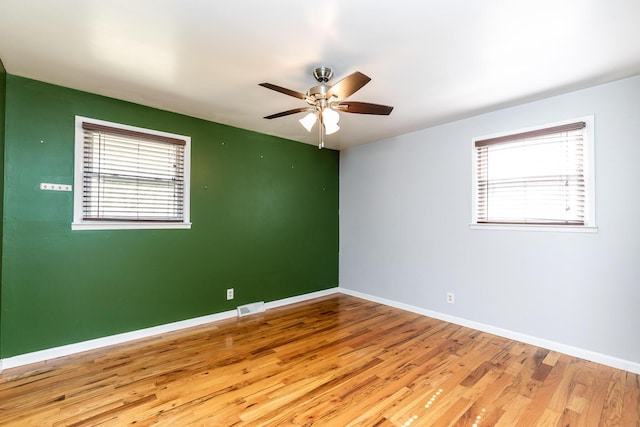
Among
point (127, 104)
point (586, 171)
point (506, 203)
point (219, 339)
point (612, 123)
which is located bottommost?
point (219, 339)

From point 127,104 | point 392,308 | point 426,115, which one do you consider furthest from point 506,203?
point 127,104

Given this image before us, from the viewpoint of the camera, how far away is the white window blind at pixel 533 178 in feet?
9.11

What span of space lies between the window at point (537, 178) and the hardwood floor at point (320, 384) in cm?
128

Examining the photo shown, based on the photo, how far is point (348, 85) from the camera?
78.7 inches

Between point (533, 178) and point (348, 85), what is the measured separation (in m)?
2.28

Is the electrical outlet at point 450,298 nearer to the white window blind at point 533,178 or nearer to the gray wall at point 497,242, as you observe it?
the gray wall at point 497,242

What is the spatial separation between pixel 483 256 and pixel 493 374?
1.32 metres

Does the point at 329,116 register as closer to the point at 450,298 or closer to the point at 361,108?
the point at 361,108

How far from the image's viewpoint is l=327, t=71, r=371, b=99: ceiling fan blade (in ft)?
6.15

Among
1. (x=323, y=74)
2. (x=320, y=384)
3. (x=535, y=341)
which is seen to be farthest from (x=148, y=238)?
(x=535, y=341)

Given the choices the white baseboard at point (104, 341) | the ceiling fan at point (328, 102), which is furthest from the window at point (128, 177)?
the ceiling fan at point (328, 102)

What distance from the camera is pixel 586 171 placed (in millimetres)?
2691

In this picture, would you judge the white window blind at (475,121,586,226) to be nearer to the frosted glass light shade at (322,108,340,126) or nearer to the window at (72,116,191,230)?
the frosted glass light shade at (322,108,340,126)

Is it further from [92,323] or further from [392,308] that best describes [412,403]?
[92,323]
